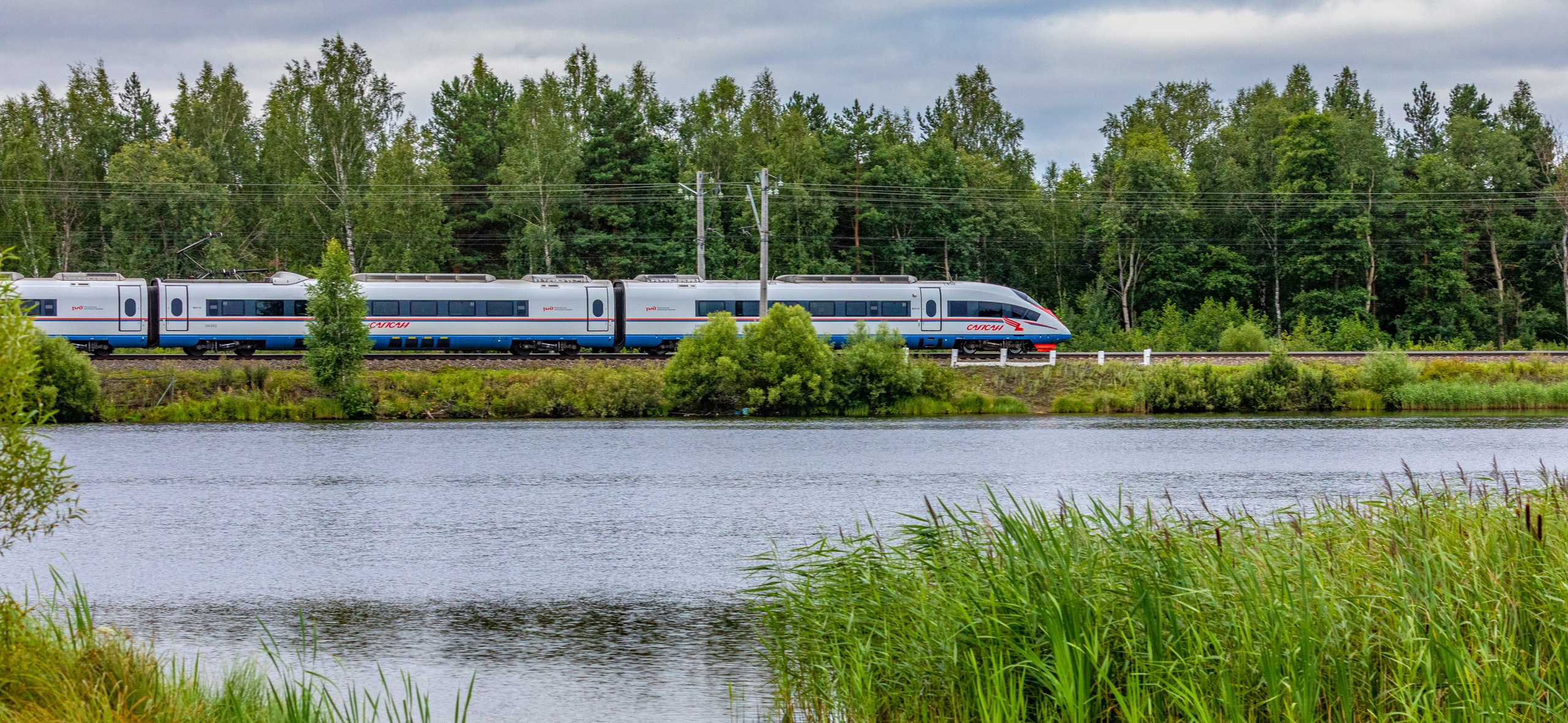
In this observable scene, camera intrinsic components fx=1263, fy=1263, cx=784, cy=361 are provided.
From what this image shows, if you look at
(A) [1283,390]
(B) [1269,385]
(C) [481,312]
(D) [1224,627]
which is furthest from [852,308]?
(D) [1224,627]

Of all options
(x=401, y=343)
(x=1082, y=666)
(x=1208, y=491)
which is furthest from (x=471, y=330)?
(x=1082, y=666)

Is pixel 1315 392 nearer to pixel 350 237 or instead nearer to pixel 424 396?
pixel 424 396

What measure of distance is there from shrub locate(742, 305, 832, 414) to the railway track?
4781 mm

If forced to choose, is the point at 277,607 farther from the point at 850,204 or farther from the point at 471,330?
the point at 850,204

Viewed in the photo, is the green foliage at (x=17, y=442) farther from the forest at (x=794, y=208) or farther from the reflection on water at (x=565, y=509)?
the forest at (x=794, y=208)

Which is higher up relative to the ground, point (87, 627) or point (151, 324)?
point (151, 324)

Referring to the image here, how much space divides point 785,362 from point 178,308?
894 inches

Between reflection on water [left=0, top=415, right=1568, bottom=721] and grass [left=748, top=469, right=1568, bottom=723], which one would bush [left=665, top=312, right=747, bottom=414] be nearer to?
reflection on water [left=0, top=415, right=1568, bottom=721]

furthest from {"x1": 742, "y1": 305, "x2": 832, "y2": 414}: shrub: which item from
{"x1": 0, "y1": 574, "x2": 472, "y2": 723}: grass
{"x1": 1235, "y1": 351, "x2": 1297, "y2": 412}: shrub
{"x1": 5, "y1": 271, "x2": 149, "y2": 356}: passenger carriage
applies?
{"x1": 0, "y1": 574, "x2": 472, "y2": 723}: grass

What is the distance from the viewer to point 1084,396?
4738 centimetres

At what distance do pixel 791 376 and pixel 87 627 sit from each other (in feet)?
115

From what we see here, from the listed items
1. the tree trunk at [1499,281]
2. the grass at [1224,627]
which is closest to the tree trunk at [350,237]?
the tree trunk at [1499,281]

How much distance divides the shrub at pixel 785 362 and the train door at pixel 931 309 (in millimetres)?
6927

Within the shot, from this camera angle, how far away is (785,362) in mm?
45000
